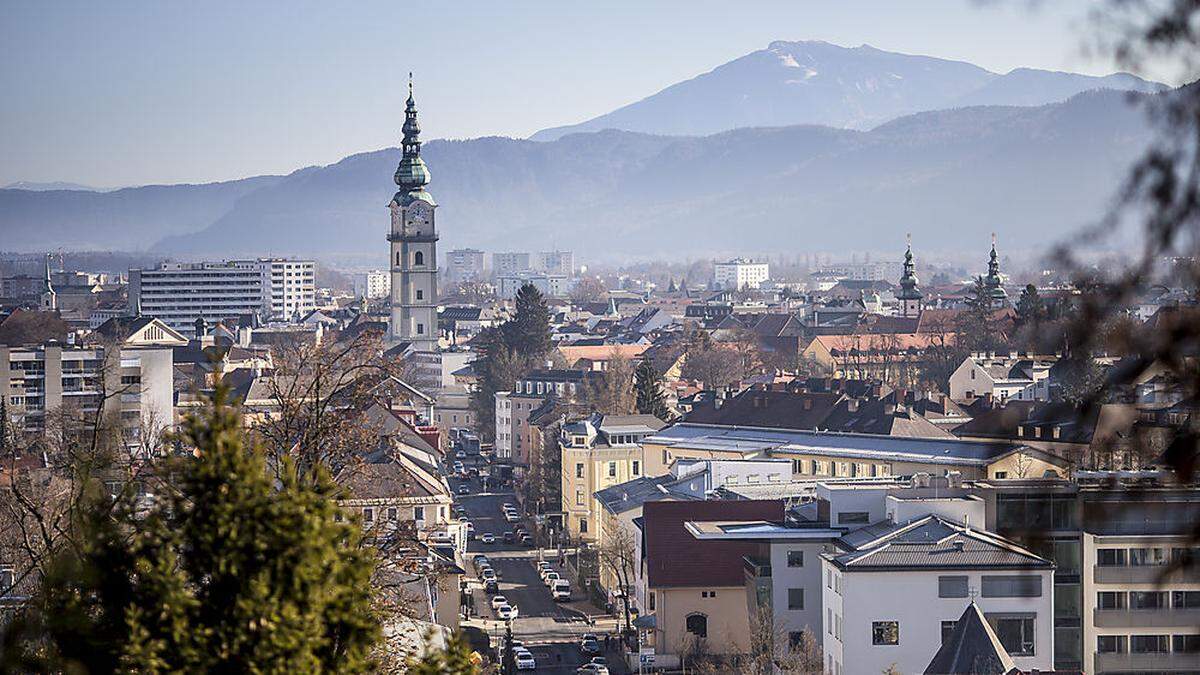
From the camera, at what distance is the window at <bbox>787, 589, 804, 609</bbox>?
2055cm

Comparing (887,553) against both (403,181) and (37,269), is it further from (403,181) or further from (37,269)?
(37,269)

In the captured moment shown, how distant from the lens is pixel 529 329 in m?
56.7

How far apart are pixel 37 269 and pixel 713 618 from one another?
479ft

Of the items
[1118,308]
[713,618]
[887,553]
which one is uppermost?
[1118,308]

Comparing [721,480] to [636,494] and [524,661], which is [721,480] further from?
[524,661]

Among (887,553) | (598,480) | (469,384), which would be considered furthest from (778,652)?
(469,384)

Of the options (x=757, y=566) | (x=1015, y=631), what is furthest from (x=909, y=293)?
(x=1015, y=631)

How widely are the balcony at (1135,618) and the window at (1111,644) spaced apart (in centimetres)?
11

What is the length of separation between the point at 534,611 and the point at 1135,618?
34.2 ft

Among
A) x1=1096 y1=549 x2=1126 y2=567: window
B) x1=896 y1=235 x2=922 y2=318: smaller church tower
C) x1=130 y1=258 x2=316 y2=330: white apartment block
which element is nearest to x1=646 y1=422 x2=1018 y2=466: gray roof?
x1=1096 y1=549 x2=1126 y2=567: window

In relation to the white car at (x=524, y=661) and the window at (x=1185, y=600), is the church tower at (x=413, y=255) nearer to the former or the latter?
the white car at (x=524, y=661)

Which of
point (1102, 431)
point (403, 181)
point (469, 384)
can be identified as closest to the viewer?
point (1102, 431)

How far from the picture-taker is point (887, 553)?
60.4 ft

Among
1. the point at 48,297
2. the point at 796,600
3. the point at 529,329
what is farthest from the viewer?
the point at 48,297
